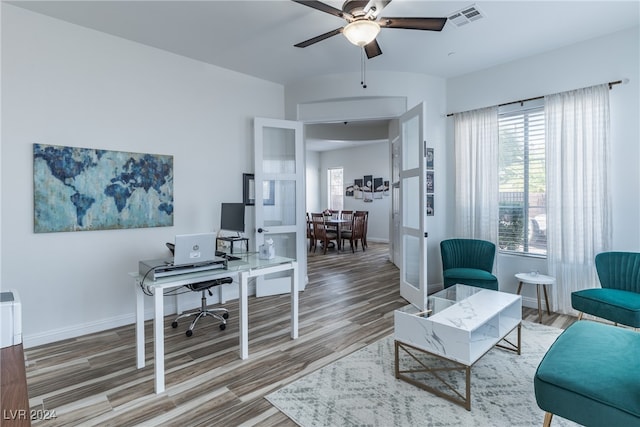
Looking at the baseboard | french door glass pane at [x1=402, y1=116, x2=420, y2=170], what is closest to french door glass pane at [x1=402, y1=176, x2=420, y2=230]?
french door glass pane at [x1=402, y1=116, x2=420, y2=170]

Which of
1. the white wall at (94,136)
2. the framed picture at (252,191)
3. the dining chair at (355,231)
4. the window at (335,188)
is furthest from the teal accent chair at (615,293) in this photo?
the window at (335,188)

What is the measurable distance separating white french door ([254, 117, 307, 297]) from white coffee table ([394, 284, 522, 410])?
2362 millimetres

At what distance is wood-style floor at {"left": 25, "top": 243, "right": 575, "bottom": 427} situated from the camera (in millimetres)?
2072

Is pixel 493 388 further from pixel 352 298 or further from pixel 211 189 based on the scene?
pixel 211 189

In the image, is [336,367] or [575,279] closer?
[336,367]

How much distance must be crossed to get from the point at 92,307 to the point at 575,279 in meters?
5.07

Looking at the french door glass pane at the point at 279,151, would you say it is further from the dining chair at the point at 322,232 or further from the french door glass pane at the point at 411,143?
the dining chair at the point at 322,232

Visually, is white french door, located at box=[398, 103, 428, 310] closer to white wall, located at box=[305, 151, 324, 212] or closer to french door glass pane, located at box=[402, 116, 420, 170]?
french door glass pane, located at box=[402, 116, 420, 170]

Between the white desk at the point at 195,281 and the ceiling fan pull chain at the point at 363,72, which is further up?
the ceiling fan pull chain at the point at 363,72

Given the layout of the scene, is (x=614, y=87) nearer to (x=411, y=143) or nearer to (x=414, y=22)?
(x=411, y=143)

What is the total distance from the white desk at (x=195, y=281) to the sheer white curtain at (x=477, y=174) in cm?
263

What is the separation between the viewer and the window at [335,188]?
10742 mm

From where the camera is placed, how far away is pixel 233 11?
2955 mm

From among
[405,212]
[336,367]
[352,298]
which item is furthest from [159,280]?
[405,212]
